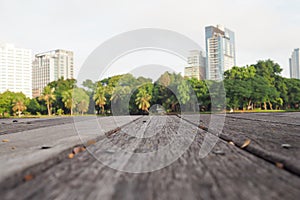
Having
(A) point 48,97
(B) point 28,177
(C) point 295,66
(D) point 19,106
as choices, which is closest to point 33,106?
(A) point 48,97

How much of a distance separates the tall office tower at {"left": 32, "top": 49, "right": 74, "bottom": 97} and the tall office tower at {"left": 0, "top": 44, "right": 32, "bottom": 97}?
545 cm

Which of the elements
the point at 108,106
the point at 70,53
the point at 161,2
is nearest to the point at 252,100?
the point at 108,106

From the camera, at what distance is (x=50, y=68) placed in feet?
304

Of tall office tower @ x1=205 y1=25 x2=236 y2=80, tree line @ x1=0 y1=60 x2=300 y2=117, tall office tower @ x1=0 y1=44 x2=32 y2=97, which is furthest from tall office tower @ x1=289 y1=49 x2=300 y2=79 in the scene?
tall office tower @ x1=0 y1=44 x2=32 y2=97

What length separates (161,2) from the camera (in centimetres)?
371

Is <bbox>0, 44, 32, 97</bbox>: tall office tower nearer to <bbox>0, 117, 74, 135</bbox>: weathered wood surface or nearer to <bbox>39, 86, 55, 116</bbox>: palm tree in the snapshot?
<bbox>39, 86, 55, 116</bbox>: palm tree

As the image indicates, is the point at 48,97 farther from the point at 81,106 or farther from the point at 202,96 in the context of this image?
the point at 81,106

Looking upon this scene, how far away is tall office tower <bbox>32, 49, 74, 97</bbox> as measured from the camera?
92.4 metres

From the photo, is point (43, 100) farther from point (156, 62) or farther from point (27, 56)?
point (27, 56)

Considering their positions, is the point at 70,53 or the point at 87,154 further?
the point at 70,53

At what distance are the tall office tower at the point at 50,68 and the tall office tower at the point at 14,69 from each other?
17.9 feet

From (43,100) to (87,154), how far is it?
150 feet

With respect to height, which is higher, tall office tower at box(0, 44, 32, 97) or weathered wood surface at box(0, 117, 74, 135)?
tall office tower at box(0, 44, 32, 97)

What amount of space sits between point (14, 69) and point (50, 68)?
1104 centimetres
